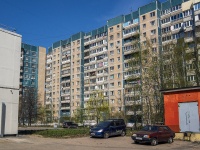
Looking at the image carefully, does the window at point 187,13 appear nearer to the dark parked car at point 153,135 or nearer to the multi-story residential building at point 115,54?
the multi-story residential building at point 115,54

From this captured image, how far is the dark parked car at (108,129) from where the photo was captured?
24906 millimetres

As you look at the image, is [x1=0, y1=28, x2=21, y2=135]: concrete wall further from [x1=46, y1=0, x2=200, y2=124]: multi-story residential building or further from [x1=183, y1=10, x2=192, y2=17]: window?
[x1=183, y1=10, x2=192, y2=17]: window

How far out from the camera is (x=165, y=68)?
34188 millimetres

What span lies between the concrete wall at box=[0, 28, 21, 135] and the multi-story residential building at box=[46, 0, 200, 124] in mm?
16422

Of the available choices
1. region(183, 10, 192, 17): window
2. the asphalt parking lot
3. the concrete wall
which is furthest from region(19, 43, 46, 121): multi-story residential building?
the asphalt parking lot

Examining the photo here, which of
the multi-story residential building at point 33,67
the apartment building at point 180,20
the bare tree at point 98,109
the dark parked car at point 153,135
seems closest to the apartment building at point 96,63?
the bare tree at point 98,109

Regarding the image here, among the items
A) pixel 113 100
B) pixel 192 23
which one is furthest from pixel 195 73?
pixel 113 100

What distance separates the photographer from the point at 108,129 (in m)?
25.3

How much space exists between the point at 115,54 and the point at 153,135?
2268 inches

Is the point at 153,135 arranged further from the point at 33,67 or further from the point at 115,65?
the point at 33,67

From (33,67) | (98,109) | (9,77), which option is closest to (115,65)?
(98,109)

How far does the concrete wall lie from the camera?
Result: 26297 millimetres

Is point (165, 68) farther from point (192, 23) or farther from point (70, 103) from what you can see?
point (70, 103)

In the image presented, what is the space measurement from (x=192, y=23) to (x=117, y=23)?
83.4 feet
